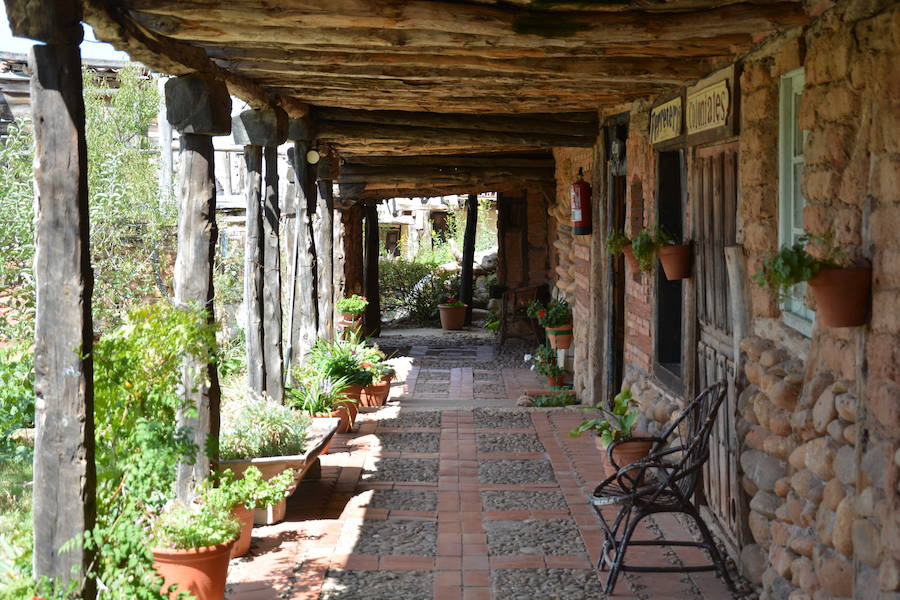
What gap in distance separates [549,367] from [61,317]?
25.6 ft

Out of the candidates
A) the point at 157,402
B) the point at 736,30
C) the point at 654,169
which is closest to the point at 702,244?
the point at 654,169

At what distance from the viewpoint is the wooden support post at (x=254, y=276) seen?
242 inches

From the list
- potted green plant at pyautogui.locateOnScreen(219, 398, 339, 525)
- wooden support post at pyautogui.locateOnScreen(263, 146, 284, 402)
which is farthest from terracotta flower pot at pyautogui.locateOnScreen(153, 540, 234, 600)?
wooden support post at pyautogui.locateOnScreen(263, 146, 284, 402)

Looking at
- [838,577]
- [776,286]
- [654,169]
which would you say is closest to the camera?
[838,577]

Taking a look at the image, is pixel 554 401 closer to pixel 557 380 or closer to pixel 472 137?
pixel 557 380

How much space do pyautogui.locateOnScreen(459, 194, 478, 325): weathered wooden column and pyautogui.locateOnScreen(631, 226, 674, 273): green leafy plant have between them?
35.2 feet

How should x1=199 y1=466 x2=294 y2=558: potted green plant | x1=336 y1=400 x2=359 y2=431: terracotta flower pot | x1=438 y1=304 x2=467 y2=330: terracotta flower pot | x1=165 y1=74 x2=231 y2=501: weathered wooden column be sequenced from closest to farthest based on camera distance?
1. x1=199 y1=466 x2=294 y2=558: potted green plant
2. x1=165 y1=74 x2=231 y2=501: weathered wooden column
3. x1=336 y1=400 x2=359 y2=431: terracotta flower pot
4. x1=438 y1=304 x2=467 y2=330: terracotta flower pot

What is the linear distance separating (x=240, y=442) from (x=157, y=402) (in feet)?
5.81

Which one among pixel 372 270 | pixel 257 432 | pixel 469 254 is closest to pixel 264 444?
pixel 257 432

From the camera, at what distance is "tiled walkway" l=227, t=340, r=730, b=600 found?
4.57 meters

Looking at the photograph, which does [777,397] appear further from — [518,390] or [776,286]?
[518,390]

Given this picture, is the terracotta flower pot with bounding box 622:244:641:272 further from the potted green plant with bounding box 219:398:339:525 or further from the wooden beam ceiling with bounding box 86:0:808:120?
the potted green plant with bounding box 219:398:339:525

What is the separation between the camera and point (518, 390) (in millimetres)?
10469

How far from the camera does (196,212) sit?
4.66 metres
